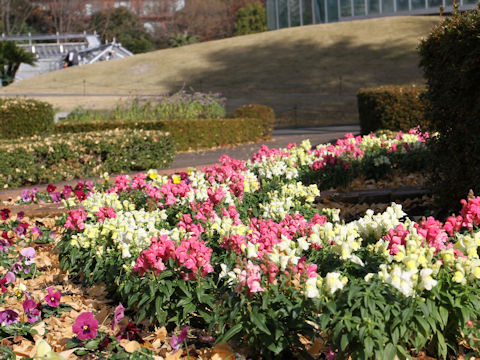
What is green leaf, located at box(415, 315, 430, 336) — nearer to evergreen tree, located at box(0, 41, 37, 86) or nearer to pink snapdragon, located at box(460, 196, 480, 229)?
pink snapdragon, located at box(460, 196, 480, 229)

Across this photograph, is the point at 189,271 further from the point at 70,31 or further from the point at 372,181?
the point at 70,31

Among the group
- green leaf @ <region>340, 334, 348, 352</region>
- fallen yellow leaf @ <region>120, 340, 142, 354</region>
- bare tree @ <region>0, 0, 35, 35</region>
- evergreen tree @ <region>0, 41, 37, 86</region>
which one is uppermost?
bare tree @ <region>0, 0, 35, 35</region>

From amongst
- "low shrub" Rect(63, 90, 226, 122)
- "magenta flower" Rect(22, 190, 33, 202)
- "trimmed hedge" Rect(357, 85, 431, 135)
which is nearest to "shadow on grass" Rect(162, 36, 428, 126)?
"low shrub" Rect(63, 90, 226, 122)

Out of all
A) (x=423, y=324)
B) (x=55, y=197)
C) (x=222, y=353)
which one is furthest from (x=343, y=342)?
(x=55, y=197)

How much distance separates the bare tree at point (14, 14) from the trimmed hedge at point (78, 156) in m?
44.3

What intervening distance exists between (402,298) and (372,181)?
4404 mm

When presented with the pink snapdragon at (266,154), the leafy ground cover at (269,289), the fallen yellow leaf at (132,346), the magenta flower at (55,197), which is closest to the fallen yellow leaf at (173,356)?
the leafy ground cover at (269,289)

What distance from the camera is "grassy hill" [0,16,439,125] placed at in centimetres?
3098

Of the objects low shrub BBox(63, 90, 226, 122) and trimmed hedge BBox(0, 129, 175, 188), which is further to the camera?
low shrub BBox(63, 90, 226, 122)

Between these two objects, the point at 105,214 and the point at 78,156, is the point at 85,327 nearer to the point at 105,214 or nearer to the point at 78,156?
the point at 105,214

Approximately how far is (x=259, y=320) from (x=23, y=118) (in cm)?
1058

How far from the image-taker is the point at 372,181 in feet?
22.2

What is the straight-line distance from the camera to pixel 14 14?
52781mm

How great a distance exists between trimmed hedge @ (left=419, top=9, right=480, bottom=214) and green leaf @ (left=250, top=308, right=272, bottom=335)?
8.82 feet
